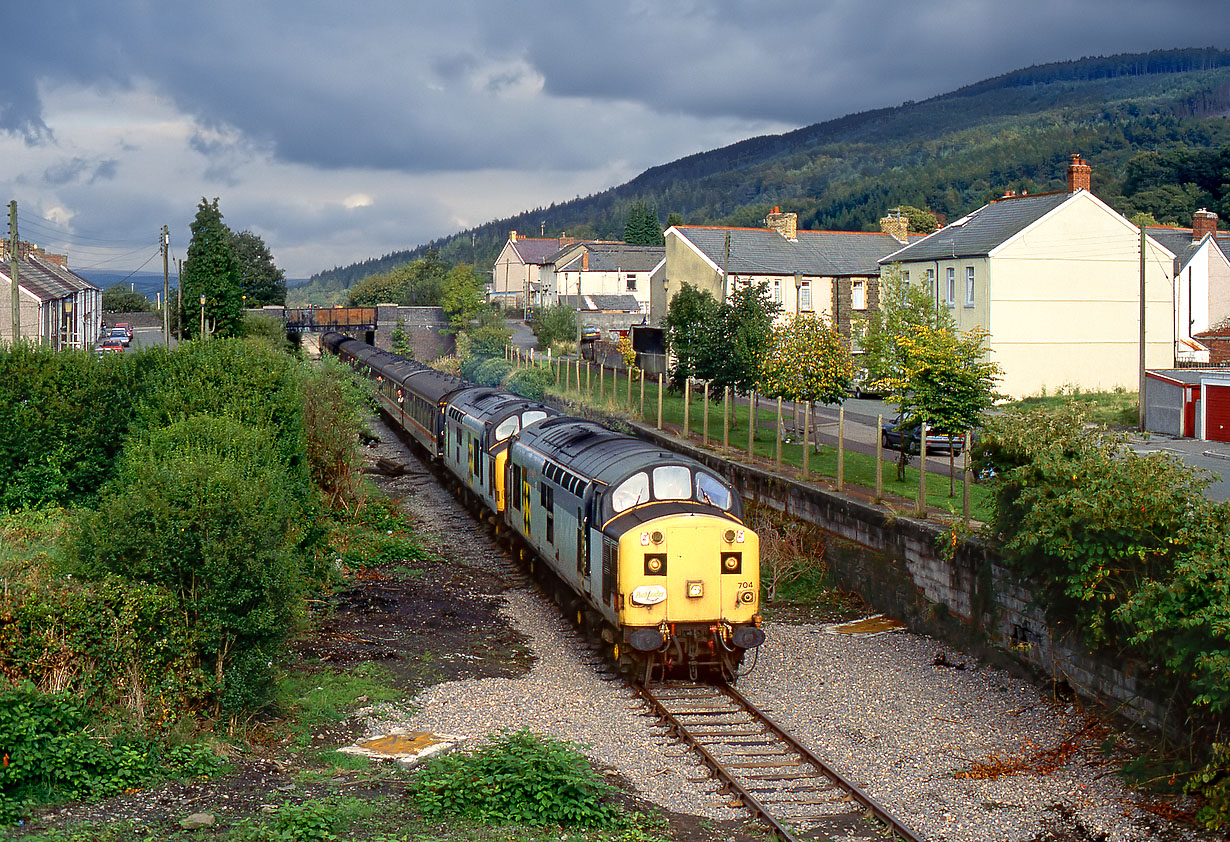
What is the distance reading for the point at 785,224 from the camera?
62.6 meters

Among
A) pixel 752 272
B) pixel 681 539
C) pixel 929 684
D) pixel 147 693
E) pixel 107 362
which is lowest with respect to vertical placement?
pixel 929 684

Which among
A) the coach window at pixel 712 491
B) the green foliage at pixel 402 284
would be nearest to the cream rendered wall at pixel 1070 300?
the coach window at pixel 712 491

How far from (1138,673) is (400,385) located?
34.8 meters

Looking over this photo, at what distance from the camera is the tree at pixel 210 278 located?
67250 mm

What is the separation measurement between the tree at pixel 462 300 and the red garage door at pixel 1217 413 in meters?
50.0

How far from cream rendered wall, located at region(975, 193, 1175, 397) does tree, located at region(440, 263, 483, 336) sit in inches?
1568

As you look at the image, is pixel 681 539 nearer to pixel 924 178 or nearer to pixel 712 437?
pixel 712 437

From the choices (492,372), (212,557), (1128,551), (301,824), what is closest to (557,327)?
(492,372)

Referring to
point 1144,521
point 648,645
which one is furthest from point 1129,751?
point 648,645

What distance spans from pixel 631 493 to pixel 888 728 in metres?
4.67

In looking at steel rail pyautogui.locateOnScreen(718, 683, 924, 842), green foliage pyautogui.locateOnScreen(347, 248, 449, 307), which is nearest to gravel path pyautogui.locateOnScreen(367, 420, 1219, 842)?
steel rail pyautogui.locateOnScreen(718, 683, 924, 842)

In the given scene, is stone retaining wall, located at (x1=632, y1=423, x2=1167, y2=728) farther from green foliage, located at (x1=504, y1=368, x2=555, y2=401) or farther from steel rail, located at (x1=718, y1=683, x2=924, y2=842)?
green foliage, located at (x1=504, y1=368, x2=555, y2=401)

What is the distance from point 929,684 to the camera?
54.6 feet

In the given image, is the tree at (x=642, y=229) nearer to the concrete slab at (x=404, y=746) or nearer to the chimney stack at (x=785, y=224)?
the chimney stack at (x=785, y=224)
